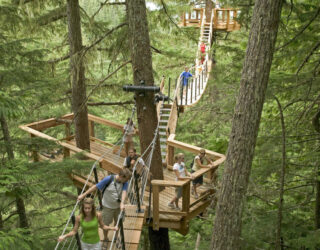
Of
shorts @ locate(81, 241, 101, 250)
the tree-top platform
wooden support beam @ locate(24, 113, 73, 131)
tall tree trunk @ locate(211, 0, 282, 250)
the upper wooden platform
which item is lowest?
the tree-top platform

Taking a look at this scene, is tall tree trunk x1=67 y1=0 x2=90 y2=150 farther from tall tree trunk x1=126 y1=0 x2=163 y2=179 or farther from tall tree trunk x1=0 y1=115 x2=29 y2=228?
tall tree trunk x1=0 y1=115 x2=29 y2=228

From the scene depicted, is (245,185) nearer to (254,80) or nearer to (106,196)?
(254,80)

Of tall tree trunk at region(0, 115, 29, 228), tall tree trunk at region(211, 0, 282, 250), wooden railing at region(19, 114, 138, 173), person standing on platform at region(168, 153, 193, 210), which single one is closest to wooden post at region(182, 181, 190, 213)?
person standing on platform at region(168, 153, 193, 210)

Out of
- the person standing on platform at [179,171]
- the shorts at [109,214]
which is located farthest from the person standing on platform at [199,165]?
the shorts at [109,214]

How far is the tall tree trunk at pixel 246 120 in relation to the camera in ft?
13.4

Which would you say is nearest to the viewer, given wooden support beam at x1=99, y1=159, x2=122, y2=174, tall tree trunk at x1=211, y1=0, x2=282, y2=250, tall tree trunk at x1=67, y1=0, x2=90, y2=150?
tall tree trunk at x1=211, y1=0, x2=282, y2=250

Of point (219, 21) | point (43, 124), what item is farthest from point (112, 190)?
point (219, 21)

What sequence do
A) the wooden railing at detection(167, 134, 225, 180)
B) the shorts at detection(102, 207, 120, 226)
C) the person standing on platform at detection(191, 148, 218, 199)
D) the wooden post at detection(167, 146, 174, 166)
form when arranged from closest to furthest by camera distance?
the shorts at detection(102, 207, 120, 226) → the wooden railing at detection(167, 134, 225, 180) → the person standing on platform at detection(191, 148, 218, 199) → the wooden post at detection(167, 146, 174, 166)

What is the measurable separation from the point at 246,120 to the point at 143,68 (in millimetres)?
2789

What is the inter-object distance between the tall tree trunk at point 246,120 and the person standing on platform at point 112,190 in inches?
52.8

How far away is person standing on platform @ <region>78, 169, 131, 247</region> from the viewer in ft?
14.1

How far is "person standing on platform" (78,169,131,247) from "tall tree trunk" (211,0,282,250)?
1.34 metres

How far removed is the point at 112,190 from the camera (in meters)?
4.43

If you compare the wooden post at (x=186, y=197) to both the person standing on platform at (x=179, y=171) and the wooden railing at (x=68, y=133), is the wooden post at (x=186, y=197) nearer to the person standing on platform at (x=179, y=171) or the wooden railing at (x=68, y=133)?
the person standing on platform at (x=179, y=171)
